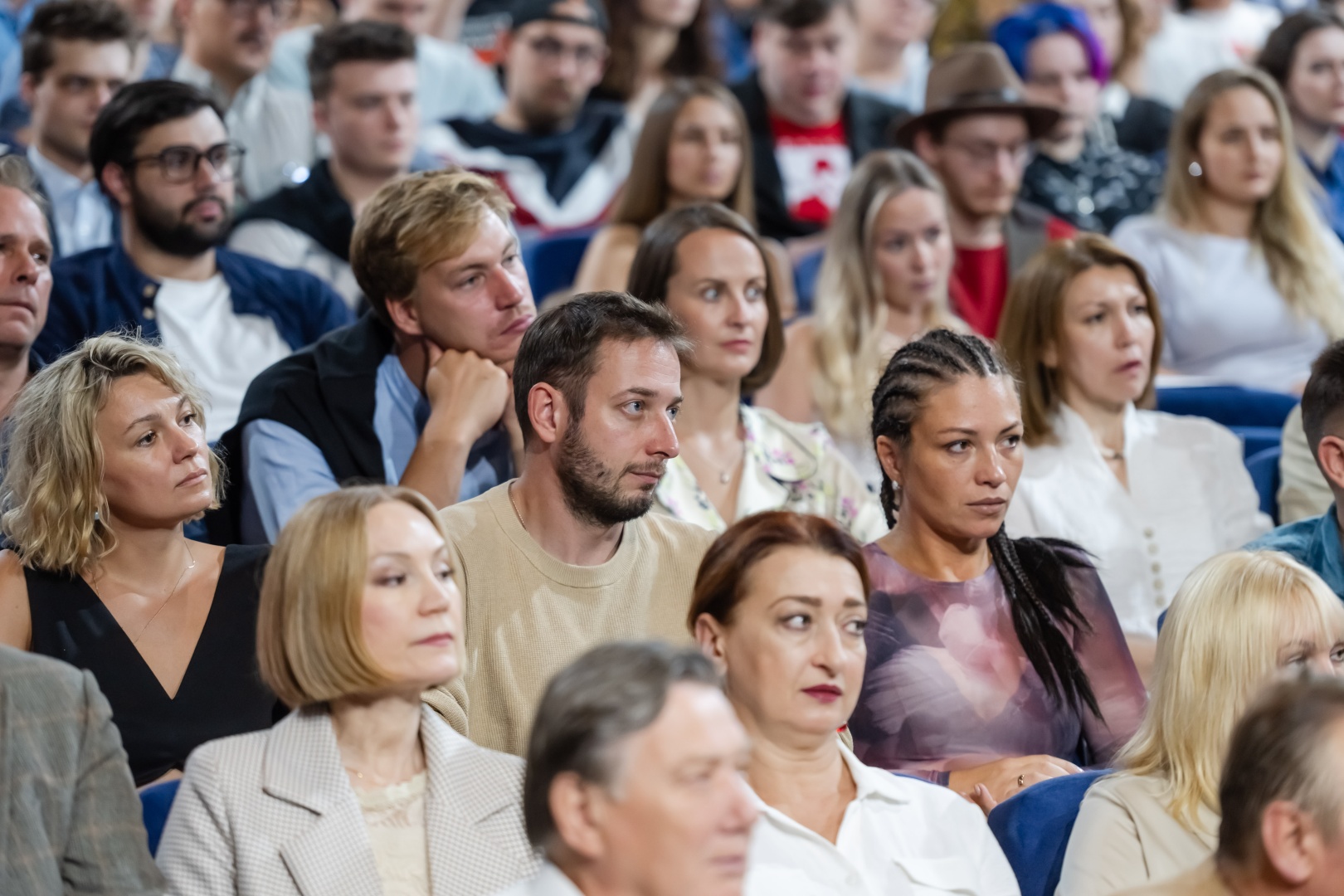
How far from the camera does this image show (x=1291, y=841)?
5.38 ft

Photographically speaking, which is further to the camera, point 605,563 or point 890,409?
point 890,409

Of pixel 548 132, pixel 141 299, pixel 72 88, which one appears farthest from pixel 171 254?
pixel 548 132

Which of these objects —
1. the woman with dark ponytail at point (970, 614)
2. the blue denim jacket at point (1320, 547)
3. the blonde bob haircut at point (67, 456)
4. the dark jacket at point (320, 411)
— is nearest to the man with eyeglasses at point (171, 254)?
the dark jacket at point (320, 411)

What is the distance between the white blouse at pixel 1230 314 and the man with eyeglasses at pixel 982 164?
0.33 m

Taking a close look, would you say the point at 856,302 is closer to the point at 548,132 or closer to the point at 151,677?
the point at 548,132

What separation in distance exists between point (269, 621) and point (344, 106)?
2.57 m

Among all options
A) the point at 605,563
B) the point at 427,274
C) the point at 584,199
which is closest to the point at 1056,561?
the point at 605,563

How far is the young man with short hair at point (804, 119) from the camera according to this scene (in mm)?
4828

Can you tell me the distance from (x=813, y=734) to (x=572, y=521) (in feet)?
1.97

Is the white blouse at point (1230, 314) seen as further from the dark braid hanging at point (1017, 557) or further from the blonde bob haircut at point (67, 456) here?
the blonde bob haircut at point (67, 456)

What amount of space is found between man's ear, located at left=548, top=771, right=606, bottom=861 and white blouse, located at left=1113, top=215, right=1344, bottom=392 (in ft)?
10.2

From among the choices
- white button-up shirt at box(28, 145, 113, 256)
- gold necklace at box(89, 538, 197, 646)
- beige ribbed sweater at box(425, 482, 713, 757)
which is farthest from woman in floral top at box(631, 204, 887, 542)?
white button-up shirt at box(28, 145, 113, 256)

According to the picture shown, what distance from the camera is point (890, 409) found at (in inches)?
104

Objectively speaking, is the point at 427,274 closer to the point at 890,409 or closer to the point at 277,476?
the point at 277,476
